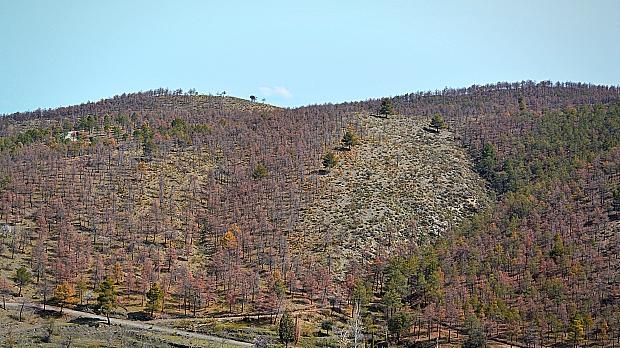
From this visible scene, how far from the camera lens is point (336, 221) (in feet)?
→ 421

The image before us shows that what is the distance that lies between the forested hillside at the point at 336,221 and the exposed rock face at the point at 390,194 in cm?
50

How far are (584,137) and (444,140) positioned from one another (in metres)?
38.4

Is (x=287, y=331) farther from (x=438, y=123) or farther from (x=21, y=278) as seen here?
(x=438, y=123)

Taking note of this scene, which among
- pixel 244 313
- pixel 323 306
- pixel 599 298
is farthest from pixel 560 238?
pixel 244 313

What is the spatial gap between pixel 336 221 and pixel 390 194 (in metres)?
18.3

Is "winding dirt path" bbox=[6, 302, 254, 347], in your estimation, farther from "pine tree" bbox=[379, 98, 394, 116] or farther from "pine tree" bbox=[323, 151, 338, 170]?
"pine tree" bbox=[379, 98, 394, 116]

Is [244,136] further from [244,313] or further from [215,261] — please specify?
[244,313]

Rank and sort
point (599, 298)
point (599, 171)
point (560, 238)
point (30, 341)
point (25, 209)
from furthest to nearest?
point (599, 171)
point (25, 209)
point (560, 238)
point (599, 298)
point (30, 341)

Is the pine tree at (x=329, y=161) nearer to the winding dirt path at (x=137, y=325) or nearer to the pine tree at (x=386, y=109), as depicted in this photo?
the pine tree at (x=386, y=109)

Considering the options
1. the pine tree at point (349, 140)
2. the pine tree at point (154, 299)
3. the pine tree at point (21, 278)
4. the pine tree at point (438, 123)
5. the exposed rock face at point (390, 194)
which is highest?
the pine tree at point (438, 123)

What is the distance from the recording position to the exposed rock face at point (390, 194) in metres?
126

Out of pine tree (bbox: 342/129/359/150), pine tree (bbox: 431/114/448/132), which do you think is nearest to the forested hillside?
pine tree (bbox: 431/114/448/132)

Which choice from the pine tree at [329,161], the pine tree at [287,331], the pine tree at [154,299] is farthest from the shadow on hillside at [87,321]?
the pine tree at [329,161]

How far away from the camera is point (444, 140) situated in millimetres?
176875
